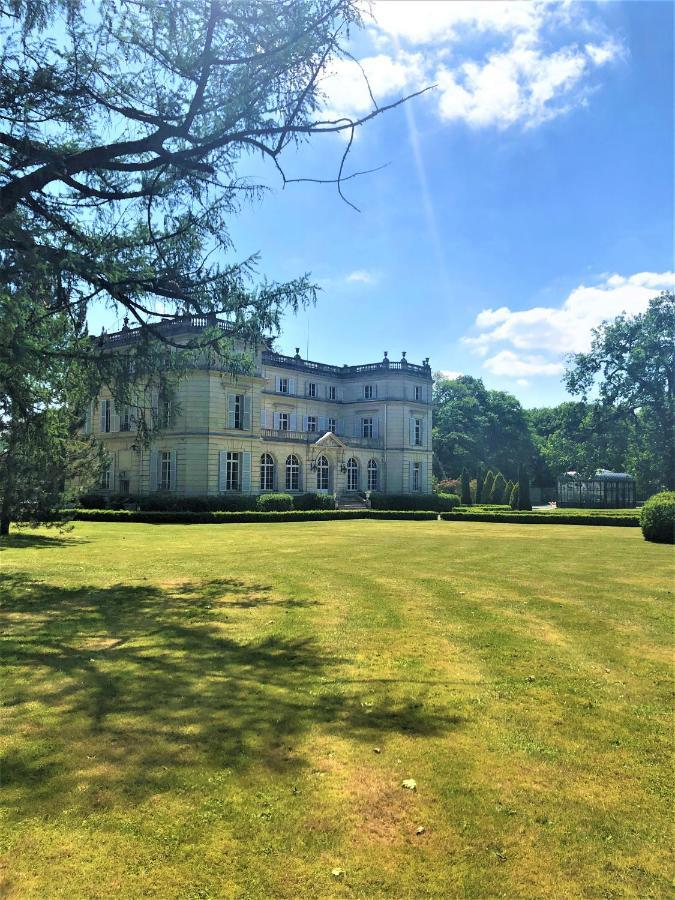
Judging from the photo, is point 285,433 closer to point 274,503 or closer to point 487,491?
point 274,503

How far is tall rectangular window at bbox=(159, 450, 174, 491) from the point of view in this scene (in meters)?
36.5

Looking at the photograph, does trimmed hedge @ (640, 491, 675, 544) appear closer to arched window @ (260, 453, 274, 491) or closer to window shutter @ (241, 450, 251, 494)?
window shutter @ (241, 450, 251, 494)

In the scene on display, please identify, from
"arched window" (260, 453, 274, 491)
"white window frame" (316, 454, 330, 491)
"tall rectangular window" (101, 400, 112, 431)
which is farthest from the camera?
"white window frame" (316, 454, 330, 491)

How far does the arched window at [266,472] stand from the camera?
4106cm

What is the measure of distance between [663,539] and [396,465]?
29.9 meters

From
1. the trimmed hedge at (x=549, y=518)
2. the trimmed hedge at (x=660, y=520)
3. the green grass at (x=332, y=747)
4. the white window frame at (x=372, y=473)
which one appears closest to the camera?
the green grass at (x=332, y=747)

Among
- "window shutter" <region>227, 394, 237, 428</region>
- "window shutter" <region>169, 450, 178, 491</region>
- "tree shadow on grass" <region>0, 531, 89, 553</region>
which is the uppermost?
"window shutter" <region>227, 394, 237, 428</region>

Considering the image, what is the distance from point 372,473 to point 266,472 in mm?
11480

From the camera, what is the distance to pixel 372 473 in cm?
5003

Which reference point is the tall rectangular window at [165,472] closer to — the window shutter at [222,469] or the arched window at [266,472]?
the window shutter at [222,469]

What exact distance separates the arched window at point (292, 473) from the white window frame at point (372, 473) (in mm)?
8311

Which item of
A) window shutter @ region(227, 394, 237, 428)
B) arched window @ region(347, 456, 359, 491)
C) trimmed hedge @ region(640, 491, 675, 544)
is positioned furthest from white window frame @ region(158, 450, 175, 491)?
trimmed hedge @ region(640, 491, 675, 544)

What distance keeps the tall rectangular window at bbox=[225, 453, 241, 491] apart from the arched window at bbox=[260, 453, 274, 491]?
3196 mm

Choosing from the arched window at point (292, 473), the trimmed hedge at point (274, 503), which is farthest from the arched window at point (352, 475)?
the trimmed hedge at point (274, 503)
